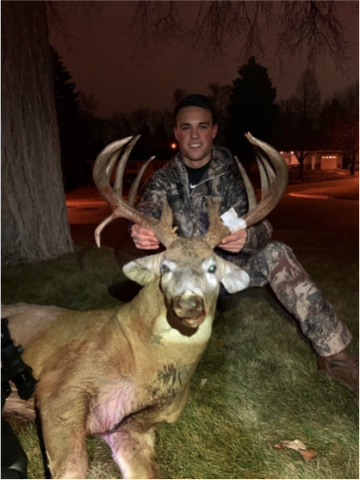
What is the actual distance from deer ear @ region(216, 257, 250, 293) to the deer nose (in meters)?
0.65

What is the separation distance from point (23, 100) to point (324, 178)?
3566 centimetres

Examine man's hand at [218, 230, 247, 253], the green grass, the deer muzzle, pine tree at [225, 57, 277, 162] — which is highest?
pine tree at [225, 57, 277, 162]

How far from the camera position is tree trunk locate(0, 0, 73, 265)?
6492 mm

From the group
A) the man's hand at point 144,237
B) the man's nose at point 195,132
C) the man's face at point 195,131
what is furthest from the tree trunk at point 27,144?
the man's hand at point 144,237

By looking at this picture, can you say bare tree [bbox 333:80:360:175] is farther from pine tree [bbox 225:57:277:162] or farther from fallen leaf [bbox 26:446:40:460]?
fallen leaf [bbox 26:446:40:460]

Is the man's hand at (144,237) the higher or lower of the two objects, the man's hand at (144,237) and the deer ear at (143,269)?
the higher

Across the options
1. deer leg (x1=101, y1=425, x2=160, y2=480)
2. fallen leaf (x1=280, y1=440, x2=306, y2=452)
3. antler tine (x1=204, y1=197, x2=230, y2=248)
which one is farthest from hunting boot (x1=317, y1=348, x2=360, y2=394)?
deer leg (x1=101, y1=425, x2=160, y2=480)

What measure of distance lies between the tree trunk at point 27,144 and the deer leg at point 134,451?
4.63 m

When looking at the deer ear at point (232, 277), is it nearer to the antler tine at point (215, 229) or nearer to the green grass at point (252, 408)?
the antler tine at point (215, 229)

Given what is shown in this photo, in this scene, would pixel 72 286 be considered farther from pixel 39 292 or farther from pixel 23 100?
pixel 23 100

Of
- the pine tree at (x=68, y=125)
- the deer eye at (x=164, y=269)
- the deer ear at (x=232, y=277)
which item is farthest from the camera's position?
the pine tree at (x=68, y=125)

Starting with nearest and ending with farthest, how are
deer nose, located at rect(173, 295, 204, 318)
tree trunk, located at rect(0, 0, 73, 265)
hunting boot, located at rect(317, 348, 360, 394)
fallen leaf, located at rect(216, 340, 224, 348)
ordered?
deer nose, located at rect(173, 295, 204, 318) → hunting boot, located at rect(317, 348, 360, 394) → fallen leaf, located at rect(216, 340, 224, 348) → tree trunk, located at rect(0, 0, 73, 265)

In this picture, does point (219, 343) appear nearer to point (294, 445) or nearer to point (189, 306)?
point (294, 445)

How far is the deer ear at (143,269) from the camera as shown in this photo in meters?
2.88
